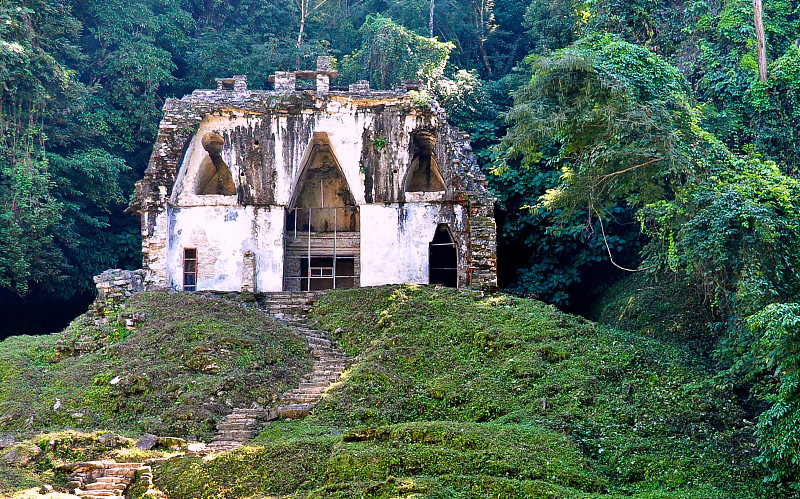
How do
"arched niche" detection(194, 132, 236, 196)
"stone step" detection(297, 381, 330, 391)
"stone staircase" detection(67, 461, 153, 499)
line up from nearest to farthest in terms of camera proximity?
"stone staircase" detection(67, 461, 153, 499), "stone step" detection(297, 381, 330, 391), "arched niche" detection(194, 132, 236, 196)

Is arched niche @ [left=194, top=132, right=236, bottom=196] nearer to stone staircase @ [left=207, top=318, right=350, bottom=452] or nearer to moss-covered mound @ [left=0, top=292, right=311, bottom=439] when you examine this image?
moss-covered mound @ [left=0, top=292, right=311, bottom=439]

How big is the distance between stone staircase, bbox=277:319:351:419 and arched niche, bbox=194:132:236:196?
6.49 m

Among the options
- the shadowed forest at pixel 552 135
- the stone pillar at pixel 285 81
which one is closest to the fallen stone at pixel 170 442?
the shadowed forest at pixel 552 135

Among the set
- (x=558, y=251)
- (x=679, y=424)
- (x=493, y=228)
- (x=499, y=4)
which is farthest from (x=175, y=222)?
(x=499, y=4)

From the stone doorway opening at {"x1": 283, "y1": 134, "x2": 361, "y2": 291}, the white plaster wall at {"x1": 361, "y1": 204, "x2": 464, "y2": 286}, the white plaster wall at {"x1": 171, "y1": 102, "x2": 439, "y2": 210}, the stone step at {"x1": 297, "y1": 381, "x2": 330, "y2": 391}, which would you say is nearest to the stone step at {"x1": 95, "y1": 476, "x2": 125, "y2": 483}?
the stone step at {"x1": 297, "y1": 381, "x2": 330, "y2": 391}

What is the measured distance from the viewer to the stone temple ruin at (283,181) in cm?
2723

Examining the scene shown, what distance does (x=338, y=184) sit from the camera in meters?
Result: 30.6

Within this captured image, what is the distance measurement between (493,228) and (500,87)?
1036 centimetres

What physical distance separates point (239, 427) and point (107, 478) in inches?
118

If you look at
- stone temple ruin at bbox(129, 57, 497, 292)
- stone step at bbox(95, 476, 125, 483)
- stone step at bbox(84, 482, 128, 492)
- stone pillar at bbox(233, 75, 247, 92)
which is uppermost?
stone pillar at bbox(233, 75, 247, 92)

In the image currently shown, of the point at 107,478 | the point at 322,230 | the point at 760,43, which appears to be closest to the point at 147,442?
the point at 107,478

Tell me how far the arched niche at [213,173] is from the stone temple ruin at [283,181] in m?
0.07

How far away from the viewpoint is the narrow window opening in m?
27.6

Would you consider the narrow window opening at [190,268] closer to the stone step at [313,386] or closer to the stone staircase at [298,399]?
the stone staircase at [298,399]
